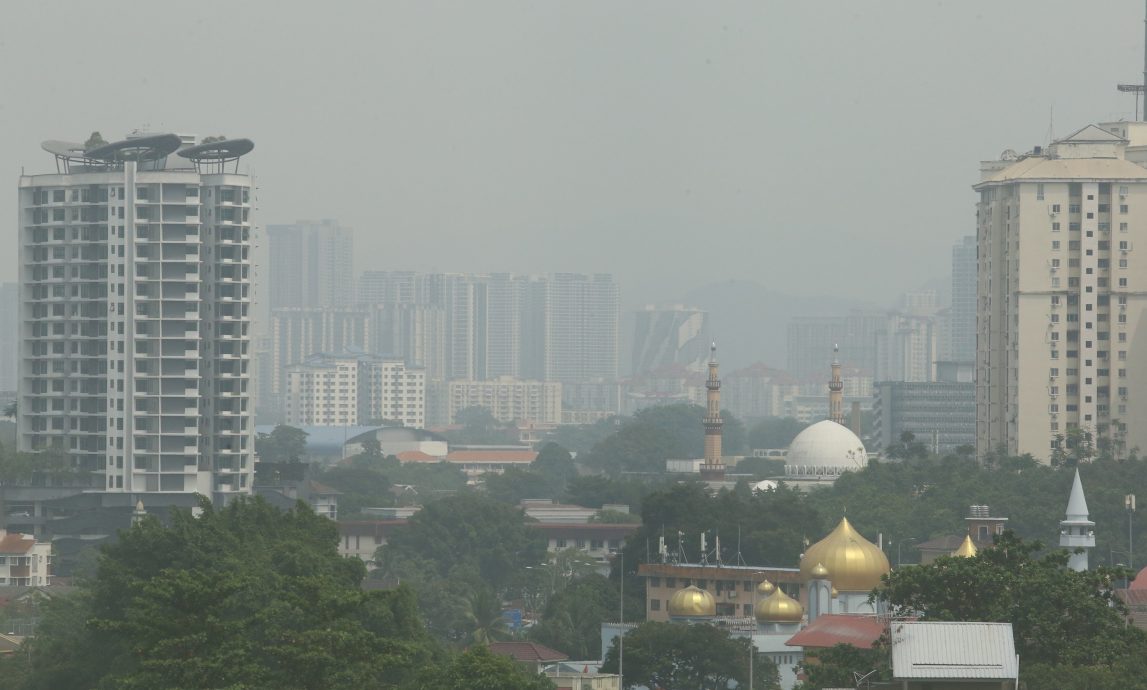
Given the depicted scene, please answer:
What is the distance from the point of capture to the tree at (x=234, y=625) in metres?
34.3

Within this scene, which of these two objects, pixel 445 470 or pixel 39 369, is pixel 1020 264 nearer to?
pixel 39 369

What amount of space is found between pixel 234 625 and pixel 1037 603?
9897 mm

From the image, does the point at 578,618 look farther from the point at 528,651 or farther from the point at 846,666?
the point at 846,666

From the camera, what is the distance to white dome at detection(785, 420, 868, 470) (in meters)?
114

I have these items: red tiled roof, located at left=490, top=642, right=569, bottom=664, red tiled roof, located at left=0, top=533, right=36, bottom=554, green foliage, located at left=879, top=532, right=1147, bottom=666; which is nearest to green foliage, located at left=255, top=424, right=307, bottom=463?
red tiled roof, located at left=0, top=533, right=36, bottom=554

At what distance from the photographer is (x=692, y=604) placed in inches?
2468

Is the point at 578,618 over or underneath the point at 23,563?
over

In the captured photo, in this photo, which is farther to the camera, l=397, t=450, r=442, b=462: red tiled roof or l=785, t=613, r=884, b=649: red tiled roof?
l=397, t=450, r=442, b=462: red tiled roof

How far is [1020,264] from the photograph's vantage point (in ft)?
327

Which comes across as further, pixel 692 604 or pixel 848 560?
pixel 692 604

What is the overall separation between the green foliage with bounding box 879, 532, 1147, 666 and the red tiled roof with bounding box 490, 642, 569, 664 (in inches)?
846

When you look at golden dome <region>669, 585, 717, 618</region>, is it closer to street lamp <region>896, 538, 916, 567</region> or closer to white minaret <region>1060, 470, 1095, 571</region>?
white minaret <region>1060, 470, 1095, 571</region>

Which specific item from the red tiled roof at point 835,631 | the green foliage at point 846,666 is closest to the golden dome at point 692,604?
the red tiled roof at point 835,631

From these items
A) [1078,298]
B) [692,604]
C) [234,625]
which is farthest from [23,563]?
[234,625]
